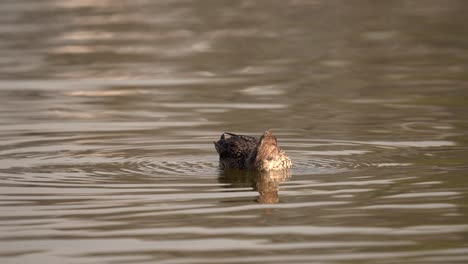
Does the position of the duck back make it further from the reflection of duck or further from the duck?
the reflection of duck

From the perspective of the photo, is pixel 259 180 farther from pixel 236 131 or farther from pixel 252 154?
pixel 236 131

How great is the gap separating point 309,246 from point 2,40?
65.8 ft

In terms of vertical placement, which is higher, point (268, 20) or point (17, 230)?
point (268, 20)

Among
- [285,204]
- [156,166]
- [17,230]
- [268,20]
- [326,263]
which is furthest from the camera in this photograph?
[268,20]

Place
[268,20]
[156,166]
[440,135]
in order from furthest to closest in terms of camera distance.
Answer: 1. [268,20]
2. [440,135]
3. [156,166]

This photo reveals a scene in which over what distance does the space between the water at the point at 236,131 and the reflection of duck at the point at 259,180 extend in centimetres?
4

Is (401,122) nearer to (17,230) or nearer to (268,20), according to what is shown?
(17,230)

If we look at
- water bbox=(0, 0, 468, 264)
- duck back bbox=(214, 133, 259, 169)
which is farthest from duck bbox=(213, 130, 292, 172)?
water bbox=(0, 0, 468, 264)

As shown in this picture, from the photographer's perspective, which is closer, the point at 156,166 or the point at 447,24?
the point at 156,166

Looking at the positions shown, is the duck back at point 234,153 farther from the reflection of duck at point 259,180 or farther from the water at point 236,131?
the water at point 236,131

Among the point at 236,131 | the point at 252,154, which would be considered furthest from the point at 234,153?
the point at 236,131

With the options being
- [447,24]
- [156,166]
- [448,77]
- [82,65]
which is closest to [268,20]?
[447,24]

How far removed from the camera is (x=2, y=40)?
1178 inches

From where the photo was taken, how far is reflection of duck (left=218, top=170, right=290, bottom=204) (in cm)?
1341
